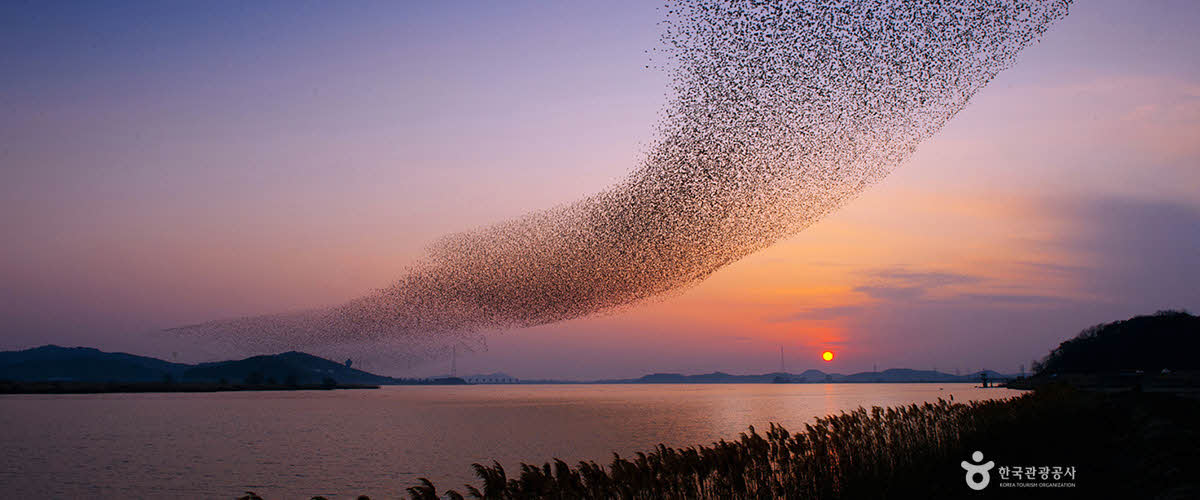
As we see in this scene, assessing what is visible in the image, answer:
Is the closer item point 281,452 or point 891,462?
point 891,462

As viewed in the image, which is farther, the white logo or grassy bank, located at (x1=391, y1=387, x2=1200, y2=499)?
the white logo

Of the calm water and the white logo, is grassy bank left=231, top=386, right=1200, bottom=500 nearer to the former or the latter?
the white logo

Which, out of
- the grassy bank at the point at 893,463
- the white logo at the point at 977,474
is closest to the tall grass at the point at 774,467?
the grassy bank at the point at 893,463

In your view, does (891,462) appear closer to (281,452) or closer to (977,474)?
(977,474)

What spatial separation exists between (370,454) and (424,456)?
19.1ft

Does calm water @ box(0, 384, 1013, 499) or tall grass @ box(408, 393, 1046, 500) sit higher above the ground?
tall grass @ box(408, 393, 1046, 500)

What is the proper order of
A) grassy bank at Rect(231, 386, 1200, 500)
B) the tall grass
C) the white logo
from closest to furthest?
the tall grass < grassy bank at Rect(231, 386, 1200, 500) < the white logo

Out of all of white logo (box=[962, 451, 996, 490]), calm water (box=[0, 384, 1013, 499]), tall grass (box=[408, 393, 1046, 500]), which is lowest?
calm water (box=[0, 384, 1013, 499])

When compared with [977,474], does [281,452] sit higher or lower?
lower

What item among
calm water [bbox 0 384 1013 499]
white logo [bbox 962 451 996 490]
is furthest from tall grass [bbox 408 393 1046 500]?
calm water [bbox 0 384 1013 499]

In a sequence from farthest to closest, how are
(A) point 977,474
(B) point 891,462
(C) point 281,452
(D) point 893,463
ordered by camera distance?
(C) point 281,452, (D) point 893,463, (B) point 891,462, (A) point 977,474

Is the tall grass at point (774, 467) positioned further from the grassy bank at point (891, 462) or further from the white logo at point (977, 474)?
the white logo at point (977, 474)

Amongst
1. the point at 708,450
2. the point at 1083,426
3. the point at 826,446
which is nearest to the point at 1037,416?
the point at 1083,426

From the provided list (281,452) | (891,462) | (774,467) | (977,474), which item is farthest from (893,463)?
(281,452)
